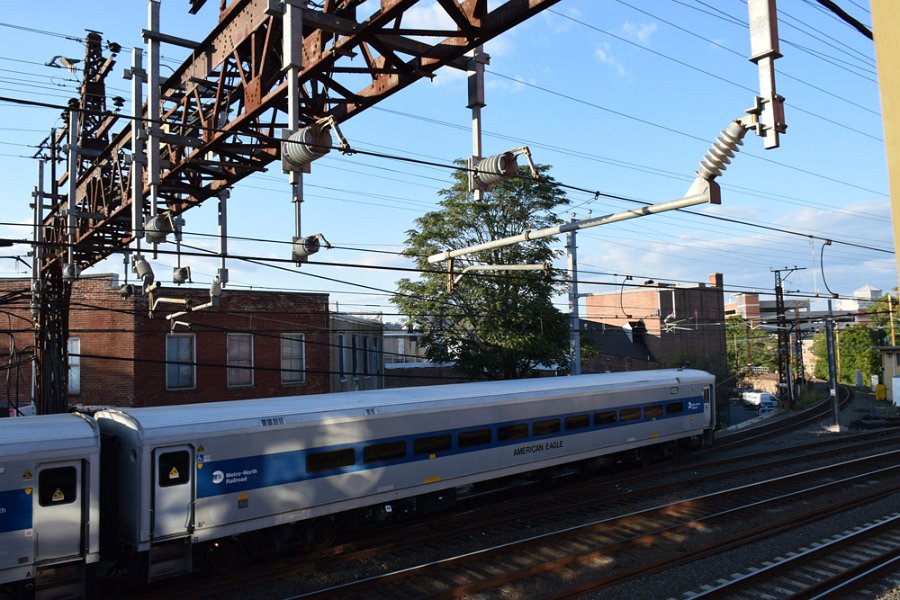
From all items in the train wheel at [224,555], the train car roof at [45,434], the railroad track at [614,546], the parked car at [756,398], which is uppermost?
the train car roof at [45,434]

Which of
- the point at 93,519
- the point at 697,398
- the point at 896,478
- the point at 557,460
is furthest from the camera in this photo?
the point at 697,398

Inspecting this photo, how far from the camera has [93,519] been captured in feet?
30.9

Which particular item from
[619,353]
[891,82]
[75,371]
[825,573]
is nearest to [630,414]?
[825,573]

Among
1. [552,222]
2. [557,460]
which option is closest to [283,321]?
[552,222]

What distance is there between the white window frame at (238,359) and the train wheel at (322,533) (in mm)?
14908

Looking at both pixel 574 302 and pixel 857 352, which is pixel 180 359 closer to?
pixel 574 302

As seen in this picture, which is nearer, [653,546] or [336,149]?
[336,149]

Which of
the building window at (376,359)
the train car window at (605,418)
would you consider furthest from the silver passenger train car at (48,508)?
the building window at (376,359)

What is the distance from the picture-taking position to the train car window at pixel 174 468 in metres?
9.94

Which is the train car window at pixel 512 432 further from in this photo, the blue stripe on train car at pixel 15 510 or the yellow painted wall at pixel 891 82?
the yellow painted wall at pixel 891 82

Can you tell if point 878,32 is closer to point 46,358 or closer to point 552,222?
point 46,358

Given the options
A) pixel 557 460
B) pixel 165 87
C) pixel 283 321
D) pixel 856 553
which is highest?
pixel 165 87

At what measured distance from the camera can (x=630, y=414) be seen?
1864 centimetres

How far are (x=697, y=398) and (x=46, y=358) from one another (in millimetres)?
19718
